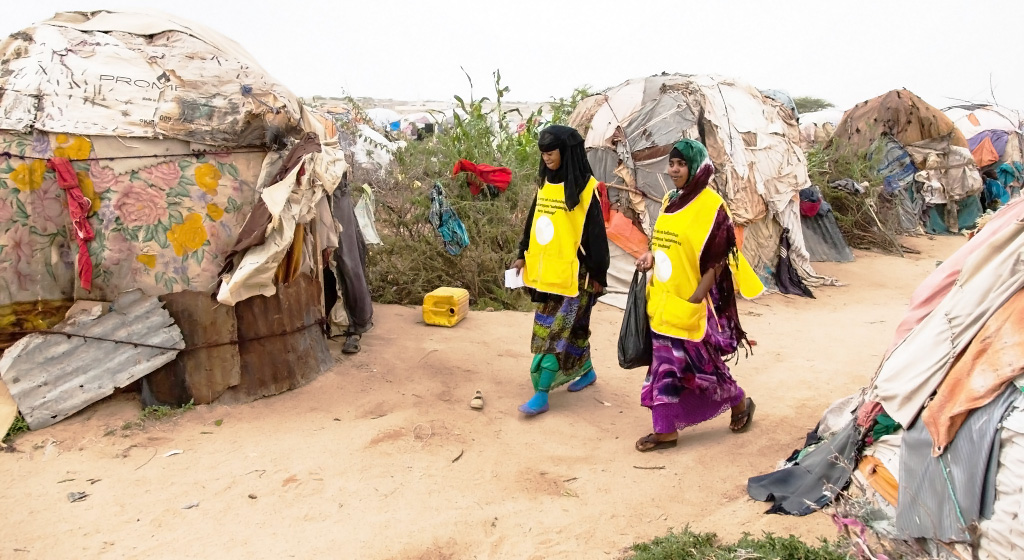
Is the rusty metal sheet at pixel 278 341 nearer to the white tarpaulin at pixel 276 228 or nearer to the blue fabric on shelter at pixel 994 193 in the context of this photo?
the white tarpaulin at pixel 276 228

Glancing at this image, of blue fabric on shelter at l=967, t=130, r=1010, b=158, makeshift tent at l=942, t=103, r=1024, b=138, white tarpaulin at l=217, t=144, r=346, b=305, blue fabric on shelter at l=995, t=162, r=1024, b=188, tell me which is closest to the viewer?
white tarpaulin at l=217, t=144, r=346, b=305

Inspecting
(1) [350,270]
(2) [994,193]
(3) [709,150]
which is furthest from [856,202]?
(1) [350,270]

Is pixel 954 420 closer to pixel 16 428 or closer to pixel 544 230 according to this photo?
pixel 544 230

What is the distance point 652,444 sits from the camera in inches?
151

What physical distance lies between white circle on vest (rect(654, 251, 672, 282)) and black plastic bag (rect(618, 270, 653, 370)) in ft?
0.31

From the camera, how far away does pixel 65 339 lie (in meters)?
4.09

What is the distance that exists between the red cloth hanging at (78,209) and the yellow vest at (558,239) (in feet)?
7.97

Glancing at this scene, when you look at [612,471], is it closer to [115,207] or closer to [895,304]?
[115,207]

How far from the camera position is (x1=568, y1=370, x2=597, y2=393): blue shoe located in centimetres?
479

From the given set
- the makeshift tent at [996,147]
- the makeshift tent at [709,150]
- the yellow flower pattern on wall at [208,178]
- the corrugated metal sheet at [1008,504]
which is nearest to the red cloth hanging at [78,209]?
the yellow flower pattern on wall at [208,178]

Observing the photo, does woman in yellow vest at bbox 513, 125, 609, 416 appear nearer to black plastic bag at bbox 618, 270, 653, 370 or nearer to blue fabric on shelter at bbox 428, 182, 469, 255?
black plastic bag at bbox 618, 270, 653, 370

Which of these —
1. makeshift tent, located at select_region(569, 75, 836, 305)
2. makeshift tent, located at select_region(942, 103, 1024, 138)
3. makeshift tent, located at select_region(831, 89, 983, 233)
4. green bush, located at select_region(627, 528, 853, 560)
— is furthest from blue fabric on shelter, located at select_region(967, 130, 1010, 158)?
green bush, located at select_region(627, 528, 853, 560)

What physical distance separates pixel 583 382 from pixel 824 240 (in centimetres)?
629

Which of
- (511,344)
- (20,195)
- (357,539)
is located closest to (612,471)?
(357,539)
